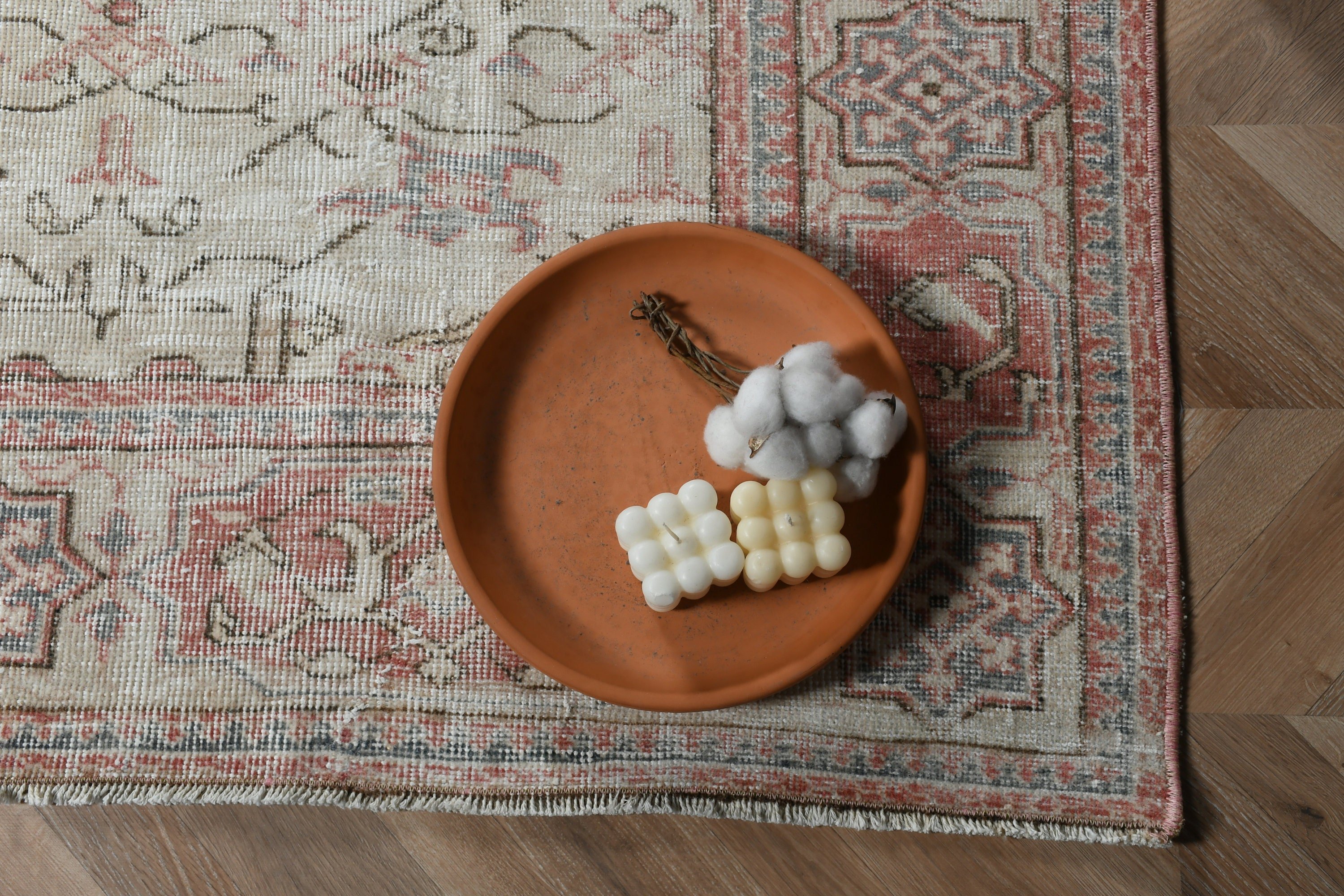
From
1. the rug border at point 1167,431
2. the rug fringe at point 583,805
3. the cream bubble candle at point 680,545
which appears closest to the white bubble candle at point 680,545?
the cream bubble candle at point 680,545

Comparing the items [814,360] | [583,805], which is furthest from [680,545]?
[583,805]

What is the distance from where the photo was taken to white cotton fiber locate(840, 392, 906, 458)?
69cm

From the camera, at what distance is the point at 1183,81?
0.94 metres

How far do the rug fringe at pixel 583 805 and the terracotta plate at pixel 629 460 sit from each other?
5.9 inches

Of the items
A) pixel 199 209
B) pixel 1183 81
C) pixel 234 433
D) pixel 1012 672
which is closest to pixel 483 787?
pixel 234 433

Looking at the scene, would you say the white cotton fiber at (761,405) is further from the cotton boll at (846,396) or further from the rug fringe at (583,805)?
the rug fringe at (583,805)

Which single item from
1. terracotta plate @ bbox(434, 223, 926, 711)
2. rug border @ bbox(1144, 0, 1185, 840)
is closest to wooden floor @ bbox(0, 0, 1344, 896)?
rug border @ bbox(1144, 0, 1185, 840)

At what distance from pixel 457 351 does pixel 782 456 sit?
392mm

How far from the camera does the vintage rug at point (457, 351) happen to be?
2.72 feet

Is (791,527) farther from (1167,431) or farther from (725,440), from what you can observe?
(1167,431)

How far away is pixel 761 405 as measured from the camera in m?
0.67

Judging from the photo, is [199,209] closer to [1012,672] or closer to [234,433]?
[234,433]


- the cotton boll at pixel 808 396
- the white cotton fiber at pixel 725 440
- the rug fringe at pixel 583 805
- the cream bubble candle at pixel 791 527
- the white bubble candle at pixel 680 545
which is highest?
the cotton boll at pixel 808 396

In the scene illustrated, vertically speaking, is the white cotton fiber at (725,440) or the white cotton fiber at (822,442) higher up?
the white cotton fiber at (822,442)
